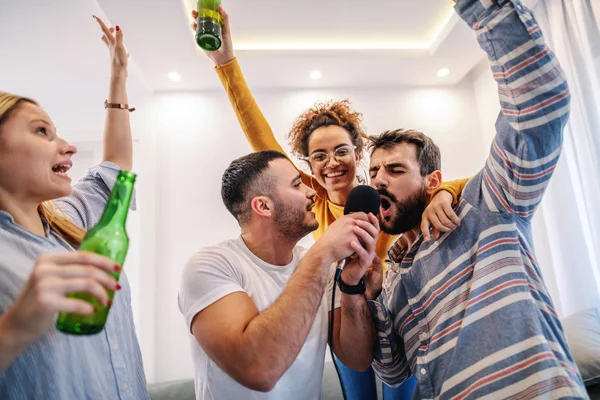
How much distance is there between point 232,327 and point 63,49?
8.78ft

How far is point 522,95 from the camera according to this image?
0.80m

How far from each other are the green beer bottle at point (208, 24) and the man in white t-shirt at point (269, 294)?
48 cm

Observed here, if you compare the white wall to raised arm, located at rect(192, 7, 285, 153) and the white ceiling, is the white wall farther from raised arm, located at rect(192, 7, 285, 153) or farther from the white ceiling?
raised arm, located at rect(192, 7, 285, 153)

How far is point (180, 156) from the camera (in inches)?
123

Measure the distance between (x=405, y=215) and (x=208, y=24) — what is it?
37.9 inches

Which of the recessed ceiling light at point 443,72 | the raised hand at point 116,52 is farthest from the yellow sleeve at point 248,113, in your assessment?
the recessed ceiling light at point 443,72

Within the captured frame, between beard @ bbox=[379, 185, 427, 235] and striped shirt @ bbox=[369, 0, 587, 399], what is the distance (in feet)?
A: 0.43

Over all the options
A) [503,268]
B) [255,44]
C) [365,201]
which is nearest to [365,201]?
[365,201]

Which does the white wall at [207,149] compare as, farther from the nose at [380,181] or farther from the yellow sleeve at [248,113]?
the nose at [380,181]

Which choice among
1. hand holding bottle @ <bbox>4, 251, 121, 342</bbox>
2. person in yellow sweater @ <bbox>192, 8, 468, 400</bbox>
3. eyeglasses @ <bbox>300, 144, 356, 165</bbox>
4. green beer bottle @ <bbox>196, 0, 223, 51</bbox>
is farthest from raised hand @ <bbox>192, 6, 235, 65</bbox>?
hand holding bottle @ <bbox>4, 251, 121, 342</bbox>

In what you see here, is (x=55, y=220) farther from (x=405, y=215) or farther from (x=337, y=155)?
(x=337, y=155)

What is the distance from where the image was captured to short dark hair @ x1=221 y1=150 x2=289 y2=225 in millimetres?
1237

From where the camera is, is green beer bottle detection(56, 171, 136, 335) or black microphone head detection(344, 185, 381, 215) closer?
green beer bottle detection(56, 171, 136, 335)

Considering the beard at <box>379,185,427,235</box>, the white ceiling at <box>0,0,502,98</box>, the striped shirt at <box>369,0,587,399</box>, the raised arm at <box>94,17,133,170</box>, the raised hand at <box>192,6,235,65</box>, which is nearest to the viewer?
the striped shirt at <box>369,0,587,399</box>
